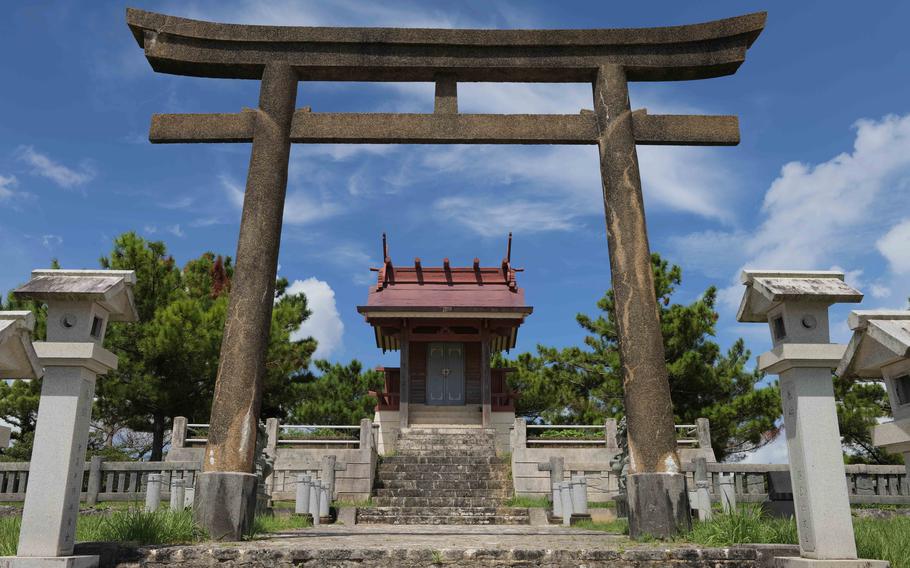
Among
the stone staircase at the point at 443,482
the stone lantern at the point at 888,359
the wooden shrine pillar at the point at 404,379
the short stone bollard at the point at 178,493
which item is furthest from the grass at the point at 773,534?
the wooden shrine pillar at the point at 404,379

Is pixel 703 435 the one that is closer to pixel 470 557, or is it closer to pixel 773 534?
pixel 773 534

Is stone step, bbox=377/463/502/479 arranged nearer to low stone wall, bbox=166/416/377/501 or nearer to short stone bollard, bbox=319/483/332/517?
low stone wall, bbox=166/416/377/501

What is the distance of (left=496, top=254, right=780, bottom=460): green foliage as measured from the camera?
21.4 m

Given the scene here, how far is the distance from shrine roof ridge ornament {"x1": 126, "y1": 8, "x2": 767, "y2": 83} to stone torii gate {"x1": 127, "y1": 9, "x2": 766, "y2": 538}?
15 mm

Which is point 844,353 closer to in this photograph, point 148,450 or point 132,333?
point 132,333

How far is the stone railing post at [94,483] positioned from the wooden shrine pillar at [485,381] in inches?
401

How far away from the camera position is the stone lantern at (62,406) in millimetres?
5078

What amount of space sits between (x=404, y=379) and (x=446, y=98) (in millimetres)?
12322

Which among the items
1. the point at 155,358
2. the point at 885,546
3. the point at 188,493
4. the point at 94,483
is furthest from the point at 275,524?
the point at 155,358

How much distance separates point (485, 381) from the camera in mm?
19969

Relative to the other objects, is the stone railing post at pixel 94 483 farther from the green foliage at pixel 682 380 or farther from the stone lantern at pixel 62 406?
the green foliage at pixel 682 380

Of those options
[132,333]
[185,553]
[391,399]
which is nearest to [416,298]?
[391,399]

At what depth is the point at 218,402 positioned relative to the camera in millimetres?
7387

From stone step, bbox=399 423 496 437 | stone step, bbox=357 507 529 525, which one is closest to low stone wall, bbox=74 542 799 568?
stone step, bbox=357 507 529 525
